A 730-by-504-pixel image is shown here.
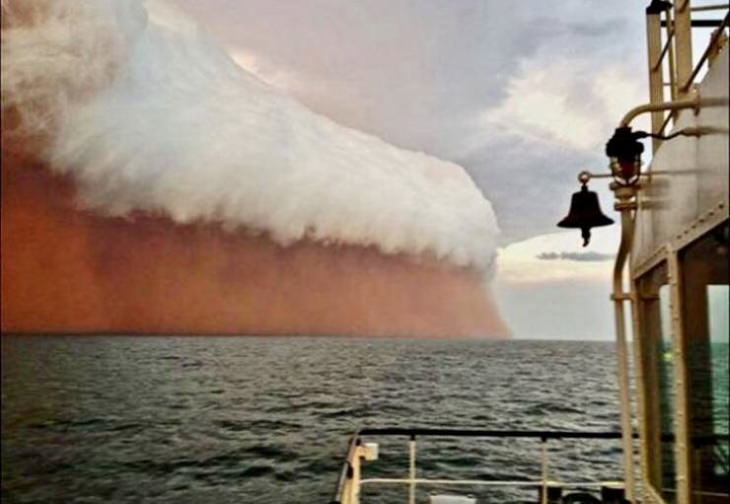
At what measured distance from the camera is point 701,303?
6.95ft

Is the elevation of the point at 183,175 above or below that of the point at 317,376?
above

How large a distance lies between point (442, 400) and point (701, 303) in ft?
108

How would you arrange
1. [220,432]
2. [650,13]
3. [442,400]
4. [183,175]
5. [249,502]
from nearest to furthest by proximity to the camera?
[650,13] → [249,502] → [183,175] → [220,432] → [442,400]

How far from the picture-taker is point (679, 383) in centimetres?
229

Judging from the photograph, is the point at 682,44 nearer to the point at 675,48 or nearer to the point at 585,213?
the point at 675,48

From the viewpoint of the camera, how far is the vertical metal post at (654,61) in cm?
305

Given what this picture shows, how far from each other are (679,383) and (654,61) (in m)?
1.45

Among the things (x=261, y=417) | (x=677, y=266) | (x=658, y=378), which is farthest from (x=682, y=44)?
(x=261, y=417)

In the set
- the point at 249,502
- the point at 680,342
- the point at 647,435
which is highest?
the point at 680,342

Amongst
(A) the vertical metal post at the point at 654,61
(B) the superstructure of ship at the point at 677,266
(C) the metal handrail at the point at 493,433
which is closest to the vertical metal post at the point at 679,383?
(B) the superstructure of ship at the point at 677,266

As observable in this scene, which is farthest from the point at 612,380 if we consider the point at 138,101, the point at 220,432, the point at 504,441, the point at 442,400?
the point at 138,101

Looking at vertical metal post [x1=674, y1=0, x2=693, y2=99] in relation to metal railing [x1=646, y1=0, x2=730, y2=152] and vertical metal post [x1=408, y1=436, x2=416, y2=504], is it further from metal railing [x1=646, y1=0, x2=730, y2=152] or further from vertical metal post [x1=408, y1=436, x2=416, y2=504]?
vertical metal post [x1=408, y1=436, x2=416, y2=504]

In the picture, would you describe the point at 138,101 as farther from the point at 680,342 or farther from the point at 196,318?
the point at 196,318

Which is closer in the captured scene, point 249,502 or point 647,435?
point 647,435
